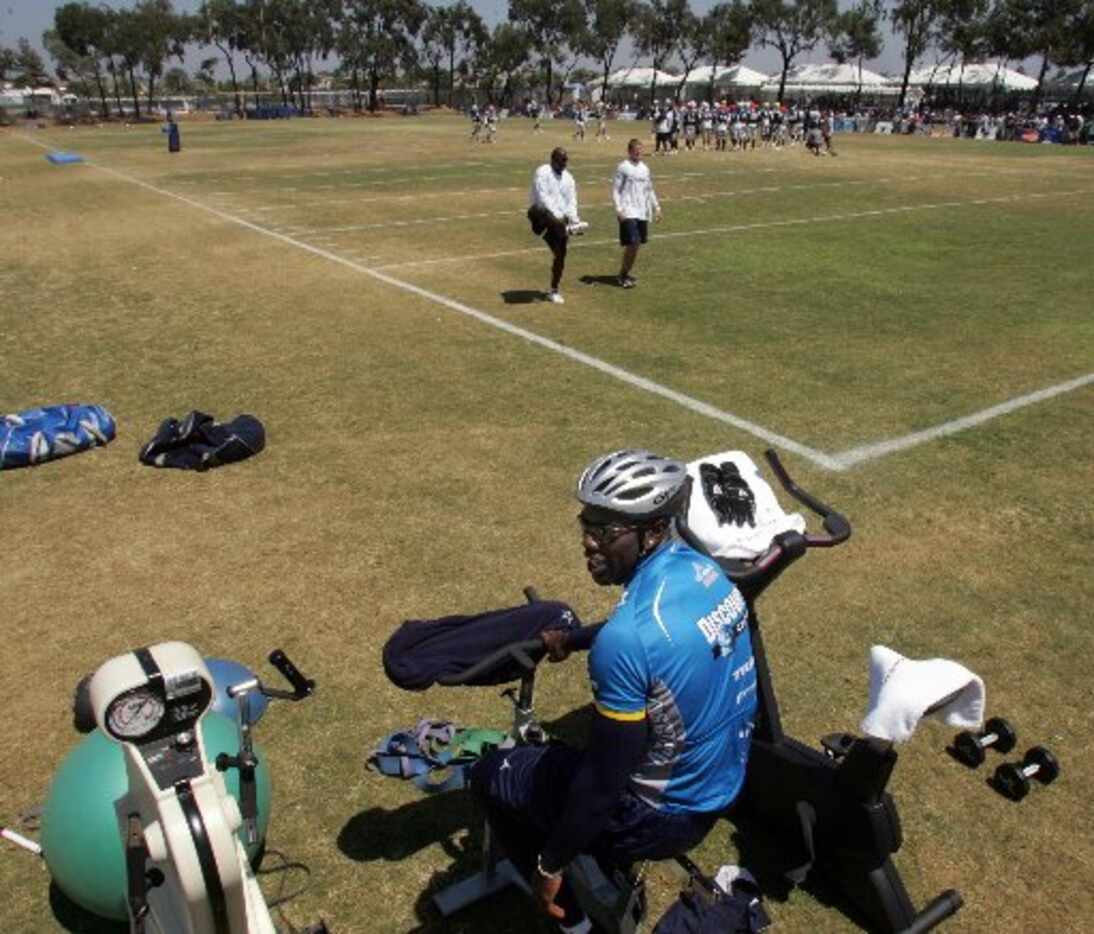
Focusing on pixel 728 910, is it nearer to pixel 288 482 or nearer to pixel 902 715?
pixel 902 715

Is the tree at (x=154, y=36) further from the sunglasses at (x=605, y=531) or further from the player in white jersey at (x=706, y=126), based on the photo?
the sunglasses at (x=605, y=531)

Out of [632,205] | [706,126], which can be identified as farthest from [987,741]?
[706,126]

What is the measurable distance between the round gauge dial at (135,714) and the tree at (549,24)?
352ft

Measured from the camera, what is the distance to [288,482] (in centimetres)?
750

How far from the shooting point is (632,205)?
13844 mm

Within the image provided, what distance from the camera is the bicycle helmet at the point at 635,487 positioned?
118 inches

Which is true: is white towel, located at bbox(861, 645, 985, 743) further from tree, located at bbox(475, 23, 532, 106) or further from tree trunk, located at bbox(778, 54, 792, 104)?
tree, located at bbox(475, 23, 532, 106)

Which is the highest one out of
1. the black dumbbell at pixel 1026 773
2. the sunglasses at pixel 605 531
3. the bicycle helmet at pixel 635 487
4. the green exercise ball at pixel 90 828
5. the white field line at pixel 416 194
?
the bicycle helmet at pixel 635 487

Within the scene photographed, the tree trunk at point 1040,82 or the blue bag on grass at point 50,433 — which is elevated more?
the tree trunk at point 1040,82

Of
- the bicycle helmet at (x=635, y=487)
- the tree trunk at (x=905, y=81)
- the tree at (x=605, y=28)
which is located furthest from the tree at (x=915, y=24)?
the bicycle helmet at (x=635, y=487)

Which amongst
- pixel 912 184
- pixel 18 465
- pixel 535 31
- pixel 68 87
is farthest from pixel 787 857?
pixel 68 87

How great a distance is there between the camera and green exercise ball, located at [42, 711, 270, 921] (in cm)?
337

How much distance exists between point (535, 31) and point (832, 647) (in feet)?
369

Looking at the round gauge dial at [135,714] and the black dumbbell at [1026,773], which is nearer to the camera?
the round gauge dial at [135,714]
